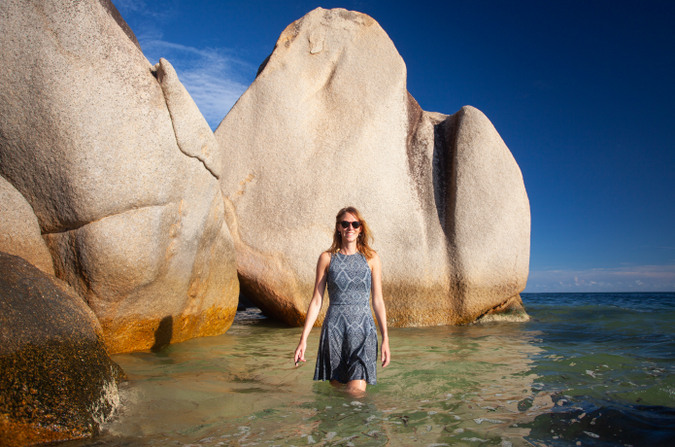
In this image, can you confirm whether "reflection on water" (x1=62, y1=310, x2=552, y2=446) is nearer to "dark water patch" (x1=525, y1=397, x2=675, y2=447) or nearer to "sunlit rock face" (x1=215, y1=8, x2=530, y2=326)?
"dark water patch" (x1=525, y1=397, x2=675, y2=447)

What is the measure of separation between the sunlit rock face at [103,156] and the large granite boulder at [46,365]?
1067mm

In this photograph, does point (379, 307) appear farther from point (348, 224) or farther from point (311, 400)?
point (311, 400)

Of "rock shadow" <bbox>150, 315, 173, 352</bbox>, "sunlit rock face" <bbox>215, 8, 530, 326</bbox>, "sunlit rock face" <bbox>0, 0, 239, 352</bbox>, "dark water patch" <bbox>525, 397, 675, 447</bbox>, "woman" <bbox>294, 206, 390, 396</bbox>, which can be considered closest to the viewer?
"dark water patch" <bbox>525, 397, 675, 447</bbox>

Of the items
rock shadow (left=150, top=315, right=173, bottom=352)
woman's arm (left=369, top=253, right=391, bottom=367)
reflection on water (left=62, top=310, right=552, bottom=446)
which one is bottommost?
reflection on water (left=62, top=310, right=552, bottom=446)

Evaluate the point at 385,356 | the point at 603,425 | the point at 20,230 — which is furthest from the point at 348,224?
the point at 20,230

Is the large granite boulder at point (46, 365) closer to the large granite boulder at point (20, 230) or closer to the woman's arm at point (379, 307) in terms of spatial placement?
the large granite boulder at point (20, 230)

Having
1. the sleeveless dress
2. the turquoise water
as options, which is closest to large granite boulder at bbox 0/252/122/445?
the turquoise water

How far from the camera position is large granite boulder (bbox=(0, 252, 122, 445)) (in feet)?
8.52

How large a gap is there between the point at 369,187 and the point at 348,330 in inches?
152

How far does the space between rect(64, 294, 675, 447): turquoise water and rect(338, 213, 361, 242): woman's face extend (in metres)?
1.17

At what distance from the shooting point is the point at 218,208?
596 centimetres

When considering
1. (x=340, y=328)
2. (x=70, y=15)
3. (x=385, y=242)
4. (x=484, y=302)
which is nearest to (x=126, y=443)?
(x=340, y=328)

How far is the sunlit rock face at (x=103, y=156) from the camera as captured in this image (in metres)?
4.23

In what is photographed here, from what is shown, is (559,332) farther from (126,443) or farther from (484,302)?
(126,443)
